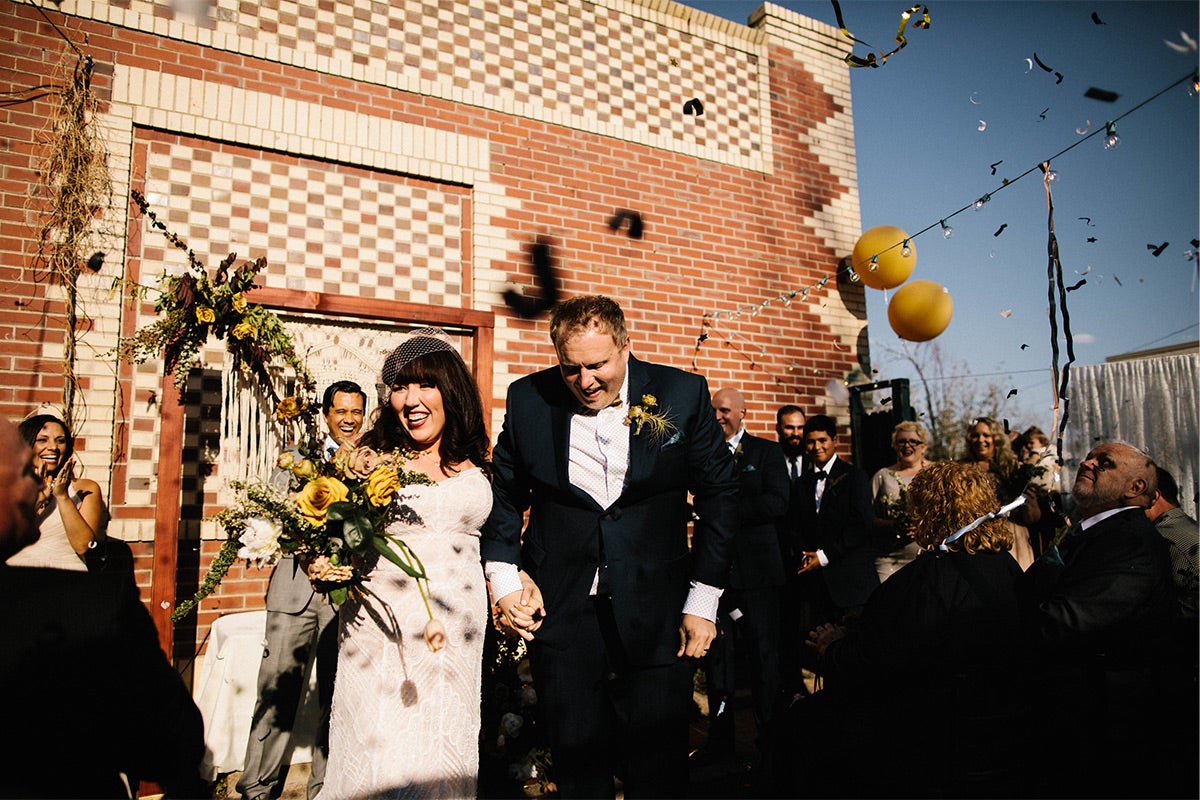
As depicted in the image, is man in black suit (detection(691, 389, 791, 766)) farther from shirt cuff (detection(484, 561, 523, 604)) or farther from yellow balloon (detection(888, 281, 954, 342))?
yellow balloon (detection(888, 281, 954, 342))

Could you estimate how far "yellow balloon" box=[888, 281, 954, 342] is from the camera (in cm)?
664

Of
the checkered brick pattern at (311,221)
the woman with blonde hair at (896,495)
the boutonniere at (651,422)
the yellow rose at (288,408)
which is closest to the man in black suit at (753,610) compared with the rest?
the woman with blonde hair at (896,495)

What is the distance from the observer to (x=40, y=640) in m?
1.32

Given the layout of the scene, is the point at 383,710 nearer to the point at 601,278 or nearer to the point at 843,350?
the point at 601,278

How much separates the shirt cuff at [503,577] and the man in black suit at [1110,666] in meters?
1.93

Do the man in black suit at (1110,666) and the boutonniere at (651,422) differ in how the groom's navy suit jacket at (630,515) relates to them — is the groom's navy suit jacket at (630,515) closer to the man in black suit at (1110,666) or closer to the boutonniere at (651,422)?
the boutonniere at (651,422)

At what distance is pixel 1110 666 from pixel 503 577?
227 centimetres

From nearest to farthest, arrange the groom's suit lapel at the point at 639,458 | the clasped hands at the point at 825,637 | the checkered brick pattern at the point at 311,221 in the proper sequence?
the groom's suit lapel at the point at 639,458 → the clasped hands at the point at 825,637 → the checkered brick pattern at the point at 311,221

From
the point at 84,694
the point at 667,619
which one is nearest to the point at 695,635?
the point at 667,619

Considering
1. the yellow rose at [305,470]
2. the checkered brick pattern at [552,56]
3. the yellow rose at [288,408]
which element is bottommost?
the yellow rose at [305,470]

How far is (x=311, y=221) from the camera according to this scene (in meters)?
4.93

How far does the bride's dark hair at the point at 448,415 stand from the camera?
3.15 metres

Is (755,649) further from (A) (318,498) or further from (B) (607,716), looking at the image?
(A) (318,498)

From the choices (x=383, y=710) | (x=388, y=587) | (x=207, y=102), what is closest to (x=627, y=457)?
(x=388, y=587)
